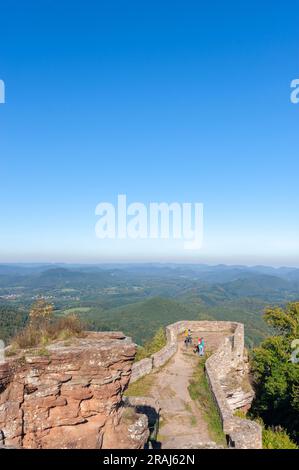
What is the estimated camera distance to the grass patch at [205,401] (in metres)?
12.5

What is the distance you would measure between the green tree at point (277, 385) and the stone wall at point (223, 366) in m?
1.52

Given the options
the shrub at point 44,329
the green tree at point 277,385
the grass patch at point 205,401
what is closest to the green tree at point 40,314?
the shrub at point 44,329

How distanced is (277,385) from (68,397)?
16.3 m

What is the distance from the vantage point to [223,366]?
69.4 ft

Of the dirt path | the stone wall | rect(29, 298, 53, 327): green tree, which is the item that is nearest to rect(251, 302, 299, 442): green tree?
the stone wall

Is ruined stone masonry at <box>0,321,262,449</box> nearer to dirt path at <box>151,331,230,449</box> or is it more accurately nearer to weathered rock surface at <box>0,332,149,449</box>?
weathered rock surface at <box>0,332,149,449</box>

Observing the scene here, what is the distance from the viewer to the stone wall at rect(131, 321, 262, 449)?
36.0 ft

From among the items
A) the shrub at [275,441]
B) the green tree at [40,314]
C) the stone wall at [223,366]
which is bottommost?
the shrub at [275,441]

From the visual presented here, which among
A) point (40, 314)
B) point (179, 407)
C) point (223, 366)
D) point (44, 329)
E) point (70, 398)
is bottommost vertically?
point (223, 366)

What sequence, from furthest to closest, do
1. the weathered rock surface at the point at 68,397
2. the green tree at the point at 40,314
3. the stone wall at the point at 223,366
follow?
the stone wall at the point at 223,366 < the green tree at the point at 40,314 < the weathered rock surface at the point at 68,397

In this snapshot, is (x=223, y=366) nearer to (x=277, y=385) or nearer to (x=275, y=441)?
(x=277, y=385)

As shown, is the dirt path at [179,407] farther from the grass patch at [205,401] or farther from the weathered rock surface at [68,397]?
the weathered rock surface at [68,397]

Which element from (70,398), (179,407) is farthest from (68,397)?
(179,407)

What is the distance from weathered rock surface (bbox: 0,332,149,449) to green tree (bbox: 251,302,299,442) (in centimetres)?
1422
